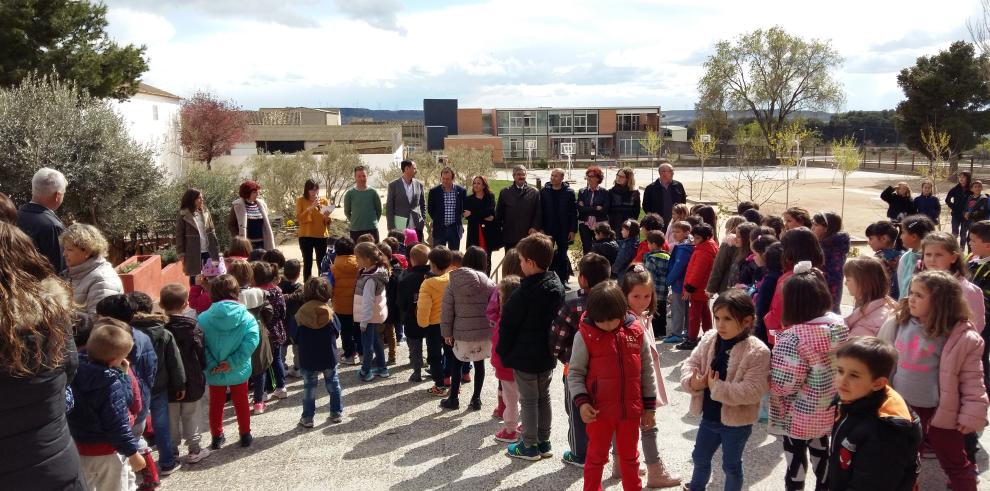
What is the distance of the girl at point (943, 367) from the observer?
3.83m

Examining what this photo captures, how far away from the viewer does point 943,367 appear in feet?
12.7

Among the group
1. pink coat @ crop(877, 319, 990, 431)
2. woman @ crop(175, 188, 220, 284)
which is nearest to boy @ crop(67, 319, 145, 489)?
pink coat @ crop(877, 319, 990, 431)

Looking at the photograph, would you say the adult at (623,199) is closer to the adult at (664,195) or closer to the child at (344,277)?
the adult at (664,195)

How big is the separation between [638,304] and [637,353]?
581 millimetres

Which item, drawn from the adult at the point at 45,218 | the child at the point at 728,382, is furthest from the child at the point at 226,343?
the child at the point at 728,382

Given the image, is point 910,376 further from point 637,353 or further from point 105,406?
point 105,406

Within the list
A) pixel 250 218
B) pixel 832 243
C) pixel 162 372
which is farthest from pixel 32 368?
pixel 250 218

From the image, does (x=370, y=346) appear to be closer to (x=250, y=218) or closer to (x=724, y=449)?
(x=250, y=218)

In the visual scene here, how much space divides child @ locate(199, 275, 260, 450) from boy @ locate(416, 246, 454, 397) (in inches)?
52.5

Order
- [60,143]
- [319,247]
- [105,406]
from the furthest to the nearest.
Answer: [60,143]
[319,247]
[105,406]

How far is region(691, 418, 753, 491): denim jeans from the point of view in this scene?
3887 millimetres

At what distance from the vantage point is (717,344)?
390 centimetres

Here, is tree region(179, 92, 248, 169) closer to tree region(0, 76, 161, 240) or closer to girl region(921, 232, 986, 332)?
tree region(0, 76, 161, 240)

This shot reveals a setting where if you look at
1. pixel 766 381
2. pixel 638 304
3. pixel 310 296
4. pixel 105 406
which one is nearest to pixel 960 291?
pixel 766 381
